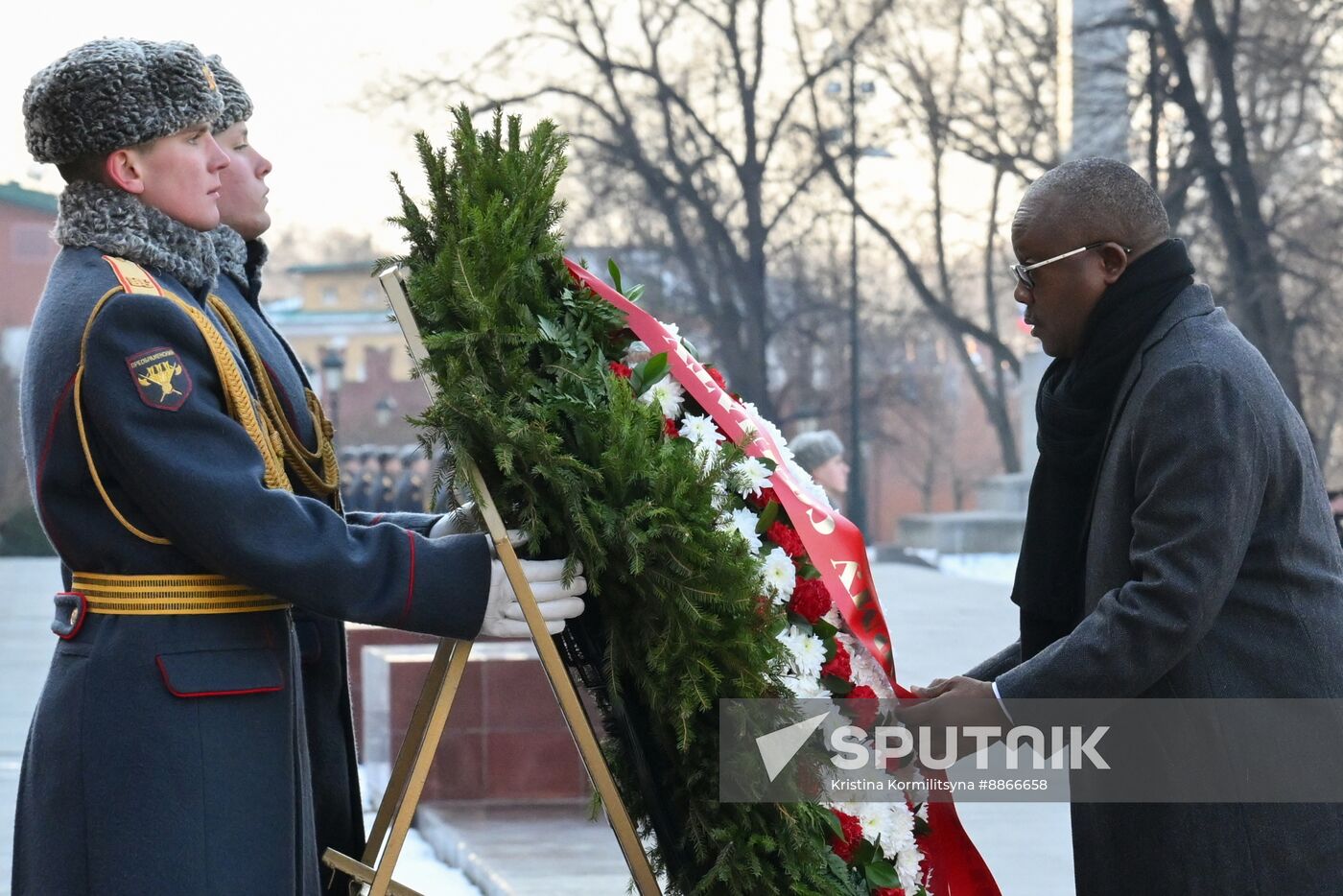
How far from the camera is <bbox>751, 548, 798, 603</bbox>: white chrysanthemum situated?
2.74m

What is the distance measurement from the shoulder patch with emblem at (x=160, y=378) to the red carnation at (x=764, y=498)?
0.96 meters

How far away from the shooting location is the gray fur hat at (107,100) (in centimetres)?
268

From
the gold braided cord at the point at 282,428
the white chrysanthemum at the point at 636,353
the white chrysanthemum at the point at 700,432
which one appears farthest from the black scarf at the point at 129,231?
the white chrysanthemum at the point at 700,432

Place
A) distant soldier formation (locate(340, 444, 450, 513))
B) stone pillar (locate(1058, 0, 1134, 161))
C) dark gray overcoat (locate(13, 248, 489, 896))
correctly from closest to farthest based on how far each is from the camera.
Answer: dark gray overcoat (locate(13, 248, 489, 896)) < stone pillar (locate(1058, 0, 1134, 161)) < distant soldier formation (locate(340, 444, 450, 513))

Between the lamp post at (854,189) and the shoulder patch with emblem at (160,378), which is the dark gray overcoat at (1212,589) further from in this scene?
the lamp post at (854,189)

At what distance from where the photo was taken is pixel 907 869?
9.45 feet

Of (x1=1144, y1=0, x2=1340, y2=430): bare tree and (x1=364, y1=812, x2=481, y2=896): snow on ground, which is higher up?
(x1=1144, y1=0, x2=1340, y2=430): bare tree

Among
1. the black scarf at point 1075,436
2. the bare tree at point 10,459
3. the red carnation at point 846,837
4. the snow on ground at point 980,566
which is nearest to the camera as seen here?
the red carnation at point 846,837

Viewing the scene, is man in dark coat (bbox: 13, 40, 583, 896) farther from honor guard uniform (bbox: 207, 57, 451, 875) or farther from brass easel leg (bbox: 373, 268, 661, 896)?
honor guard uniform (bbox: 207, 57, 451, 875)

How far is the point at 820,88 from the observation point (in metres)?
26.0

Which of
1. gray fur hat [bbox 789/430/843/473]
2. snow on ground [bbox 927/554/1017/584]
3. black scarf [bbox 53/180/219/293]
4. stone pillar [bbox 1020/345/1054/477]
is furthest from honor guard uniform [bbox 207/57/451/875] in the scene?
stone pillar [bbox 1020/345/1054/477]

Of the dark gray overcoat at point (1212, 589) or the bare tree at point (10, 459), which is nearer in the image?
the dark gray overcoat at point (1212, 589)

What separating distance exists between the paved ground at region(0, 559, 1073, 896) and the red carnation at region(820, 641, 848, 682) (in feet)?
9.45

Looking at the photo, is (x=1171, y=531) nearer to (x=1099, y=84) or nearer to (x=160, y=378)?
(x=160, y=378)
